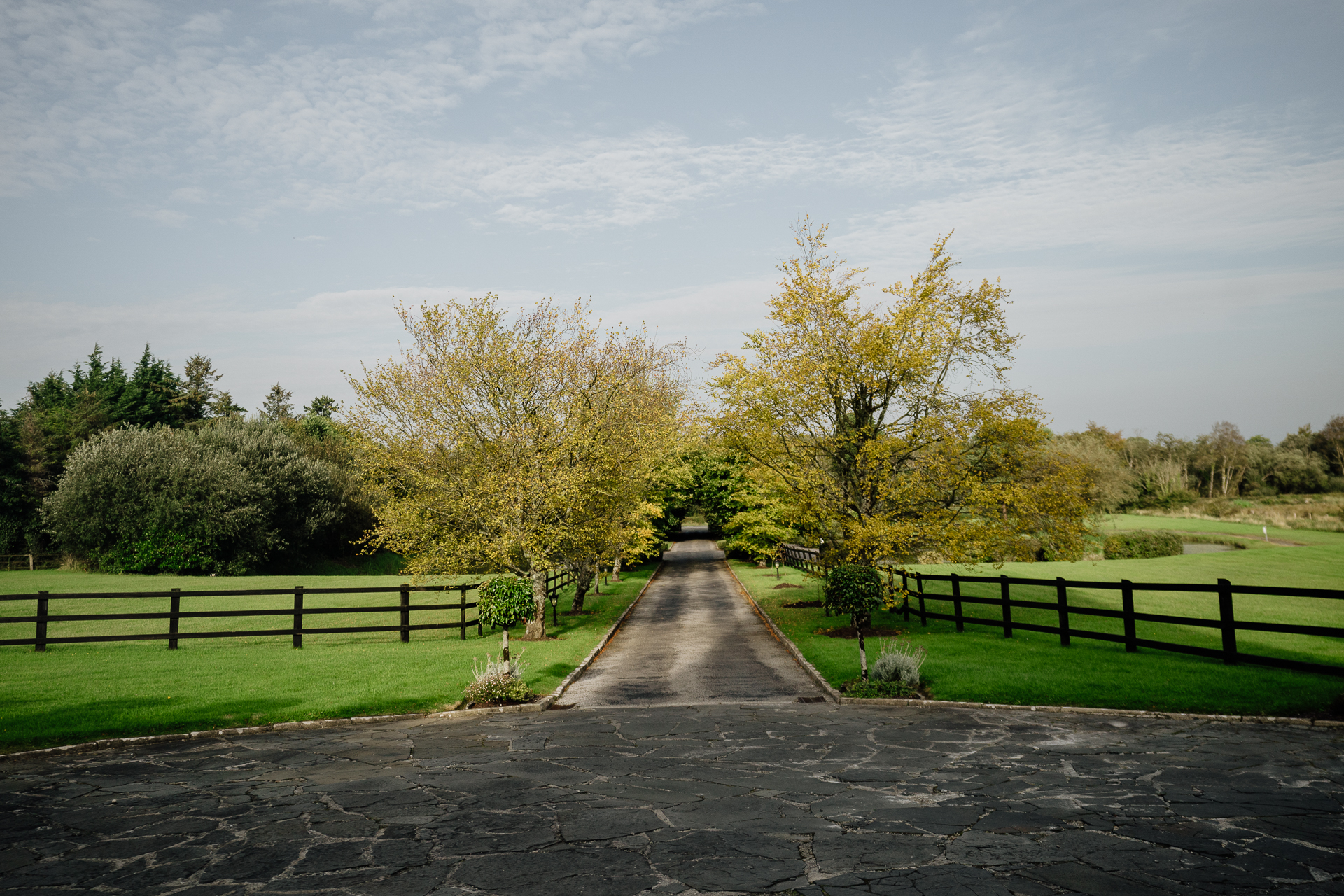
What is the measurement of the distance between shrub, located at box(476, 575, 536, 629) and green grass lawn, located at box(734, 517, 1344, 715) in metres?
6.16

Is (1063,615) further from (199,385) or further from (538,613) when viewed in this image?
(199,385)

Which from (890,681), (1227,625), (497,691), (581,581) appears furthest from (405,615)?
(1227,625)

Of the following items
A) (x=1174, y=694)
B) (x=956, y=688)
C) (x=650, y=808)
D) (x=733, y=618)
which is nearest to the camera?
(x=650, y=808)

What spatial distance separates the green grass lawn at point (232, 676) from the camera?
11.0 meters

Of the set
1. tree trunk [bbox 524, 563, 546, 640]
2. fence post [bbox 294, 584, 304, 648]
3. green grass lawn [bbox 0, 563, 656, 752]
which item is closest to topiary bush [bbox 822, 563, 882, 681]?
green grass lawn [bbox 0, 563, 656, 752]

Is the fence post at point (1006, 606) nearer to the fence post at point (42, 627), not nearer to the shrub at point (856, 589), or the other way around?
the shrub at point (856, 589)

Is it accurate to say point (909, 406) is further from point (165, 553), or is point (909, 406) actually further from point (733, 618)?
point (165, 553)

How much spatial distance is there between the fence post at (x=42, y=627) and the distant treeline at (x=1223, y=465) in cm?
6494

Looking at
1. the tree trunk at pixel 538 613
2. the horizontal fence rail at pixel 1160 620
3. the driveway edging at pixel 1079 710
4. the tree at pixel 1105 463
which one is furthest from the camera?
the tree at pixel 1105 463

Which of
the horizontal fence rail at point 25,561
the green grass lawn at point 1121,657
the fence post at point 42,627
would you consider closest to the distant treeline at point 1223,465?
the green grass lawn at point 1121,657

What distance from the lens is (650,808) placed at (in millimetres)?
6684

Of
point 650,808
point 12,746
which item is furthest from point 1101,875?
point 12,746

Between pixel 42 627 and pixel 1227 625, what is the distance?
25.6 metres

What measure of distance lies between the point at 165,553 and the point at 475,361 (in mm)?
32506
